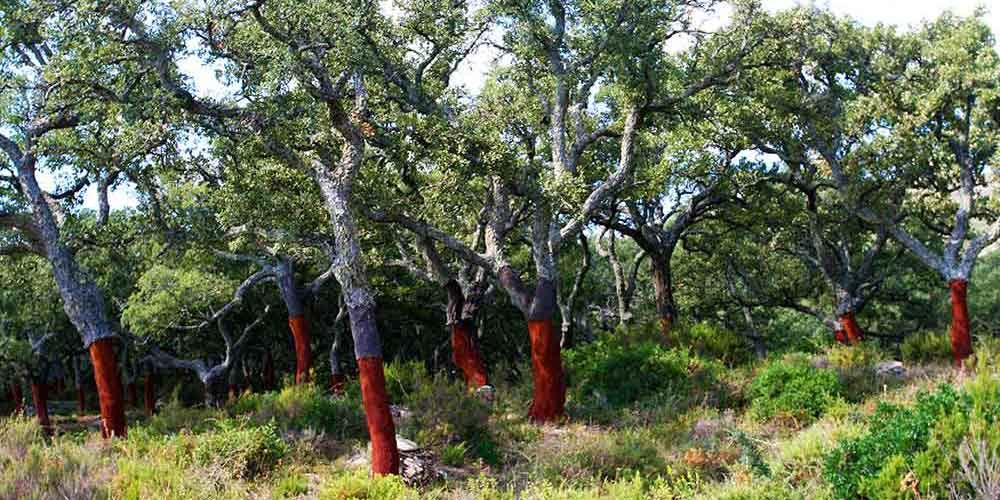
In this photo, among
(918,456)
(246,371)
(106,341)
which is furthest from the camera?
(246,371)

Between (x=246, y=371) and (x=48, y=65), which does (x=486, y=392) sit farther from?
(x=246, y=371)

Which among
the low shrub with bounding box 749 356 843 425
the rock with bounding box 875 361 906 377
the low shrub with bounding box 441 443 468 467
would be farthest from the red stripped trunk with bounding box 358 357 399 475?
the rock with bounding box 875 361 906 377

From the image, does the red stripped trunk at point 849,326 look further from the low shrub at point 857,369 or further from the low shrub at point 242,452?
the low shrub at point 242,452

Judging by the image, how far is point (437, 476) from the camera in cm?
1170

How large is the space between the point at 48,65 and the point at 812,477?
→ 13117 millimetres

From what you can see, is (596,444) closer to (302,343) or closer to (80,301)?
(80,301)

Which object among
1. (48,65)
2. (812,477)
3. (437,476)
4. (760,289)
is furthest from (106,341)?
(760,289)

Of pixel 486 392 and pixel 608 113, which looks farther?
pixel 608 113

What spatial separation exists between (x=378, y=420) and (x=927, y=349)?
57.4ft

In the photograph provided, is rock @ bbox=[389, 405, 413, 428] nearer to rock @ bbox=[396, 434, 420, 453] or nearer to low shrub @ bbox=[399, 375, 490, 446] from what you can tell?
low shrub @ bbox=[399, 375, 490, 446]

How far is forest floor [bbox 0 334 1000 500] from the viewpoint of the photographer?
8031 millimetres

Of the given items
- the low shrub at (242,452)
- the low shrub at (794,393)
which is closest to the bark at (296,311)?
the low shrub at (242,452)

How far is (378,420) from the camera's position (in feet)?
37.0

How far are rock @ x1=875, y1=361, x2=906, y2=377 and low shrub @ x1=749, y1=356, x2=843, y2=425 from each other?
10.2 feet
